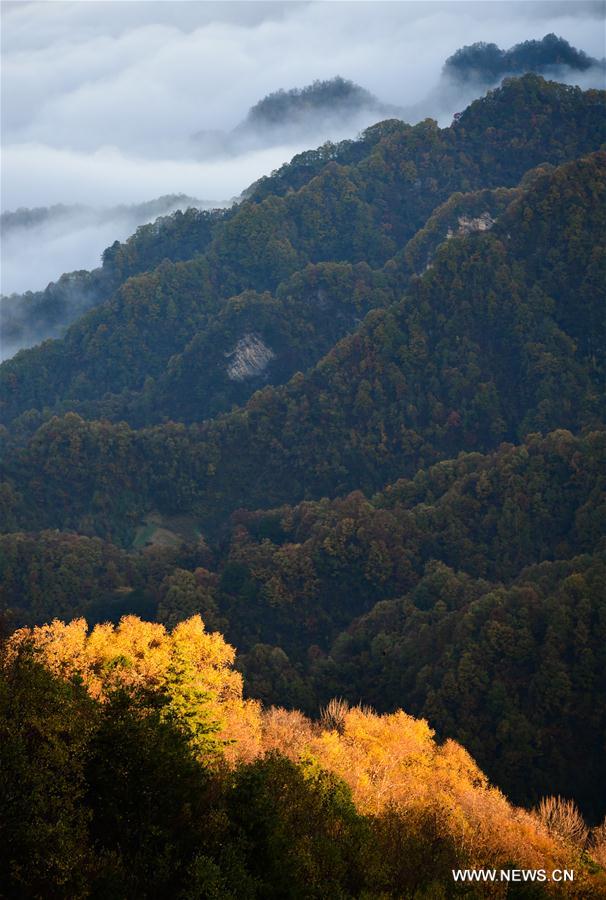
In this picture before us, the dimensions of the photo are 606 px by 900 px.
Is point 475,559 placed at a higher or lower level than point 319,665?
higher

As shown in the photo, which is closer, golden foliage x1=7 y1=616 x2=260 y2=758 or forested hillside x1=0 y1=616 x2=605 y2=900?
forested hillside x1=0 y1=616 x2=605 y2=900

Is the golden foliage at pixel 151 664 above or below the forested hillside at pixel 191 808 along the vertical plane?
above

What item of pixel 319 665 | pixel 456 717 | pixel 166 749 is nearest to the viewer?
pixel 166 749

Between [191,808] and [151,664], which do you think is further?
[151,664]

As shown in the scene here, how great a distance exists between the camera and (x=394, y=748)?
3558 inches

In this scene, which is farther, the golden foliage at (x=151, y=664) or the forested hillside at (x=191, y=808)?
the golden foliage at (x=151, y=664)

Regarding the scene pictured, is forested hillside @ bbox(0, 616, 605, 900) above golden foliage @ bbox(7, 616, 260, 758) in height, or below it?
below

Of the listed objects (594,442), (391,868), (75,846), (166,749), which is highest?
(594,442)

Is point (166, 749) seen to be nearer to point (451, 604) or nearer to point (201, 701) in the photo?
point (201, 701)

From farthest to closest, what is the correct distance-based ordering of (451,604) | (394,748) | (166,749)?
(451,604), (394,748), (166,749)

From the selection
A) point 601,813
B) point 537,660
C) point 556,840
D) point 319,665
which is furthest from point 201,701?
point 319,665

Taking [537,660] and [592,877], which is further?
[537,660]

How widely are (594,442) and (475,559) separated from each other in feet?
103

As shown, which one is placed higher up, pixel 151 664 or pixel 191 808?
pixel 151 664
